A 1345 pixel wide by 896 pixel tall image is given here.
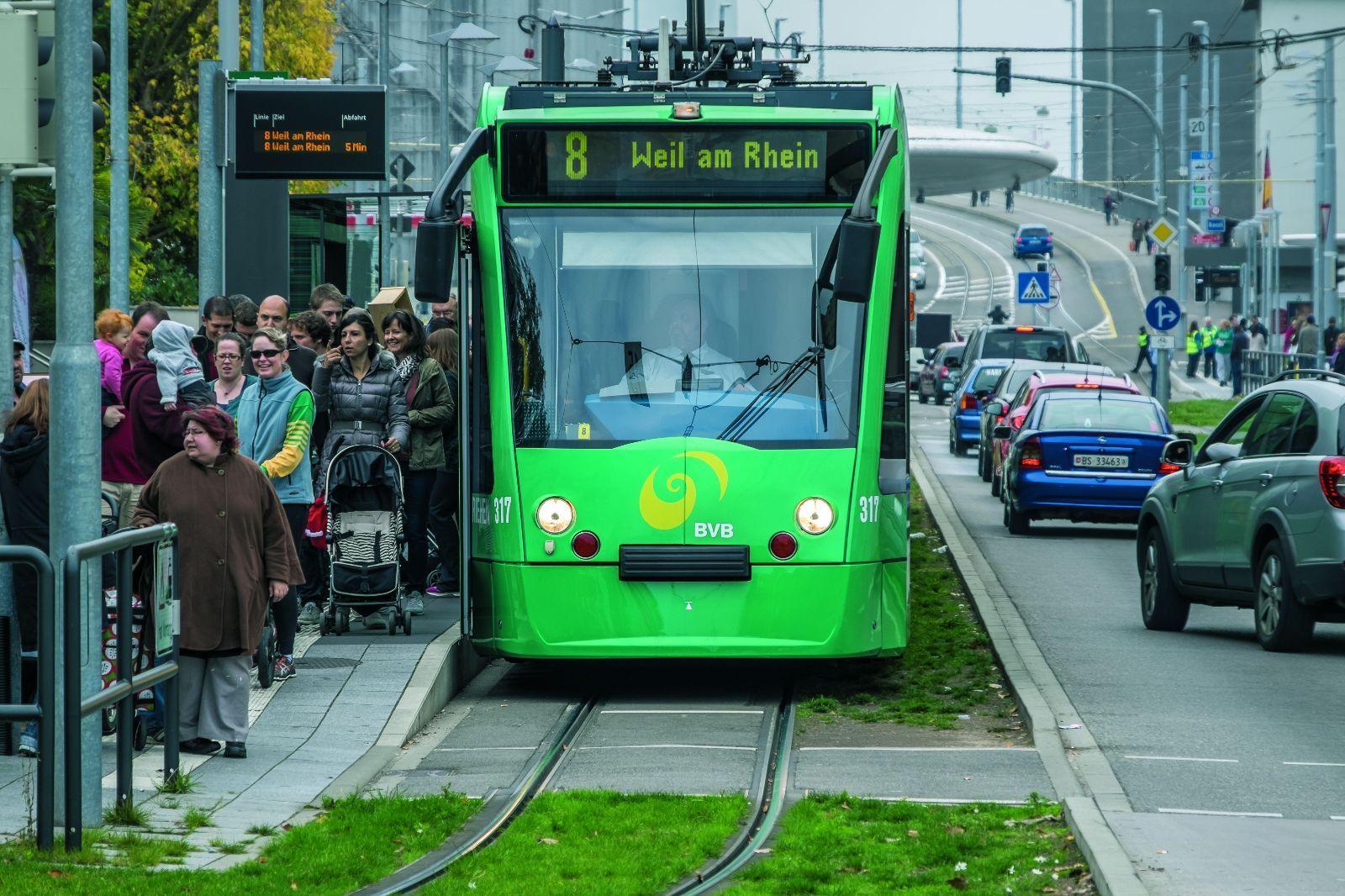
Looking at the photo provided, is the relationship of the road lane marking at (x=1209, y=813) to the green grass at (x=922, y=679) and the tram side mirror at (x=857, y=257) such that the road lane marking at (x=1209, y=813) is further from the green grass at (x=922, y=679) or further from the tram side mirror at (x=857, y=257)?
the tram side mirror at (x=857, y=257)

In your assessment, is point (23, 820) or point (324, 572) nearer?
point (23, 820)

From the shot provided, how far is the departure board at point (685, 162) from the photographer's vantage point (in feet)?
39.3

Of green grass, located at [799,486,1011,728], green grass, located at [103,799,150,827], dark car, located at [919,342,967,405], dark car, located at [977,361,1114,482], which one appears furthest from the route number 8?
dark car, located at [919,342,967,405]

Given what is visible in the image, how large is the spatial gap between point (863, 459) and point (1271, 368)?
37.0m

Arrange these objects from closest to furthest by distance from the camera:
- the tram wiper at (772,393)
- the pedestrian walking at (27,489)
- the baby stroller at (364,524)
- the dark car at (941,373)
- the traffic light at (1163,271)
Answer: the pedestrian walking at (27,489)
the tram wiper at (772,393)
the baby stroller at (364,524)
the traffic light at (1163,271)
the dark car at (941,373)

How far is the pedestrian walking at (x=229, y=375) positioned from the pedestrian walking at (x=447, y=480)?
2157 mm

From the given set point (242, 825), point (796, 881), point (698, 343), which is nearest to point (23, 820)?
point (242, 825)

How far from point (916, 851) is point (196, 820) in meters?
2.52

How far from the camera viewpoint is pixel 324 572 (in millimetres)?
13727

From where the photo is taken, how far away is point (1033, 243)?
9050 centimetres

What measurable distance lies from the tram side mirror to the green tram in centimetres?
25

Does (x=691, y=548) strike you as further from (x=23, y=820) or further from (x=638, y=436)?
(x=23, y=820)

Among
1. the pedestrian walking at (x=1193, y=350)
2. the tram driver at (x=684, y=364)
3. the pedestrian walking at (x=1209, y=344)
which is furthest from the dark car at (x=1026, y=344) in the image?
the tram driver at (x=684, y=364)

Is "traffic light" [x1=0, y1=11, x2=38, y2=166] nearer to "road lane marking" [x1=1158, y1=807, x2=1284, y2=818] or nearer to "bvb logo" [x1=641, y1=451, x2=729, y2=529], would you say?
"bvb logo" [x1=641, y1=451, x2=729, y2=529]
